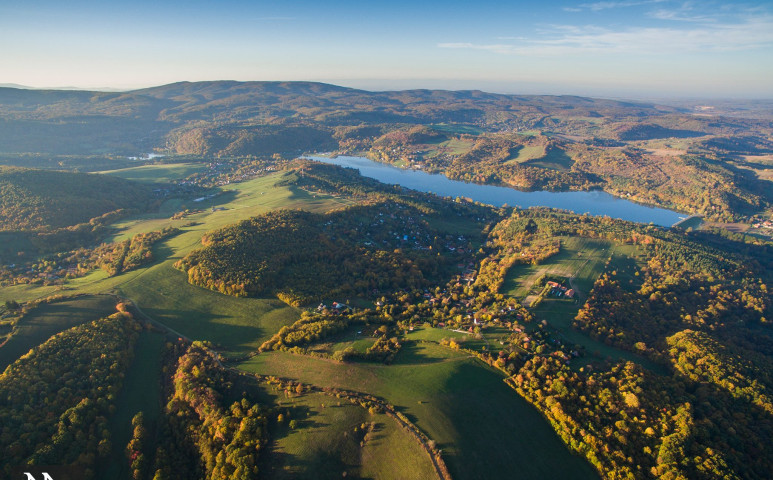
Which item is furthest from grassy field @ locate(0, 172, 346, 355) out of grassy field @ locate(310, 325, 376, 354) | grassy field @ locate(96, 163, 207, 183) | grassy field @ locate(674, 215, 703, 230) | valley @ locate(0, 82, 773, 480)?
grassy field @ locate(674, 215, 703, 230)

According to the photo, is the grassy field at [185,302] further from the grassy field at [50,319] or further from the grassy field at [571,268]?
the grassy field at [571,268]

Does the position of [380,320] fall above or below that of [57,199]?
below

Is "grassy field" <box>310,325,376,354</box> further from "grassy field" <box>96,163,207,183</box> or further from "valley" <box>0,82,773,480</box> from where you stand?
"grassy field" <box>96,163,207,183</box>

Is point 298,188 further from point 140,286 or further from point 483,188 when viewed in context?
point 483,188

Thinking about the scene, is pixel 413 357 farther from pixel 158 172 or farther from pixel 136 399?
pixel 158 172

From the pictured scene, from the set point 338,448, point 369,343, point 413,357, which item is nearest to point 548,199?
point 413,357

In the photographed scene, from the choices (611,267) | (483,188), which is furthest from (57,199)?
(483,188)
